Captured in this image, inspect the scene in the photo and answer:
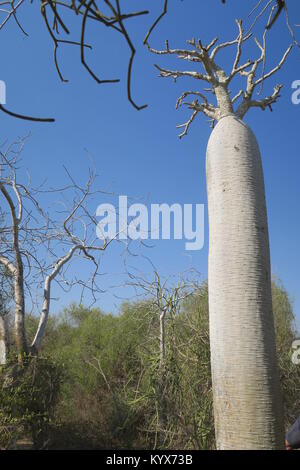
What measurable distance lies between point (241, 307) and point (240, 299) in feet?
0.17

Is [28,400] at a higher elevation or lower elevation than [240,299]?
lower

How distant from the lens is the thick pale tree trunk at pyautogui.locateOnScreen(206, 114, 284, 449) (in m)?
2.20

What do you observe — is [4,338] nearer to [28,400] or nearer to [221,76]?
[28,400]

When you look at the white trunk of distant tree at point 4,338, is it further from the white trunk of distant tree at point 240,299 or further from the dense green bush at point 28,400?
the white trunk of distant tree at point 240,299

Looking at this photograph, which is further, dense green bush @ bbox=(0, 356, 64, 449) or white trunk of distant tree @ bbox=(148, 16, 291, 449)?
dense green bush @ bbox=(0, 356, 64, 449)

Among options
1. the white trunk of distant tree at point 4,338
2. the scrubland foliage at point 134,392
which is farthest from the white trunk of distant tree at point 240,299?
the white trunk of distant tree at point 4,338

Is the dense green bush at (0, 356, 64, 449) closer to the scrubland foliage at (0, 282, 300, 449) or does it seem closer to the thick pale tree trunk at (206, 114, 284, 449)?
the scrubland foliage at (0, 282, 300, 449)

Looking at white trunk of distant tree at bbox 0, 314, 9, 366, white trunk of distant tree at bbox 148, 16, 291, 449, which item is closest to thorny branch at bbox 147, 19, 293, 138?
white trunk of distant tree at bbox 148, 16, 291, 449

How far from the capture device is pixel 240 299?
92.0 inches

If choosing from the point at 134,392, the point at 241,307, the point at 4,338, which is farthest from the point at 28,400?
the point at 241,307
